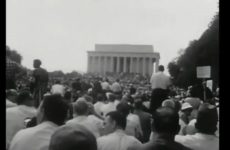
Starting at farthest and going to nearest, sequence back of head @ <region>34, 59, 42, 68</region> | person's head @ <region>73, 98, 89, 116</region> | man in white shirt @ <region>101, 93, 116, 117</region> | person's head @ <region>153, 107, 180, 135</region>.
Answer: back of head @ <region>34, 59, 42, 68</region>, man in white shirt @ <region>101, 93, 116, 117</region>, person's head @ <region>73, 98, 89, 116</region>, person's head @ <region>153, 107, 180, 135</region>

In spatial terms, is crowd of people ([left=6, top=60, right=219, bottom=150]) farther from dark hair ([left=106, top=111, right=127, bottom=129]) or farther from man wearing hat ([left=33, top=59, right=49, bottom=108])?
man wearing hat ([left=33, top=59, right=49, bottom=108])

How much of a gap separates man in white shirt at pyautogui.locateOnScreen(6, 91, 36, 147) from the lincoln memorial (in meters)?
124

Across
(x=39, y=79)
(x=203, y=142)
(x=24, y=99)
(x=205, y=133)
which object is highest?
(x=39, y=79)

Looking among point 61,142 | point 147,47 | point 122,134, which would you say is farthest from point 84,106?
point 147,47

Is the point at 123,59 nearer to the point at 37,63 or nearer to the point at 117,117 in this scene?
the point at 37,63

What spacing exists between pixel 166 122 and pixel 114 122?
2254 mm

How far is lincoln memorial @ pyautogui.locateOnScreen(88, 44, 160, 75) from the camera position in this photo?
135375mm

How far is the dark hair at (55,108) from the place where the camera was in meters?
5.79

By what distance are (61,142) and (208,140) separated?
11.0 ft

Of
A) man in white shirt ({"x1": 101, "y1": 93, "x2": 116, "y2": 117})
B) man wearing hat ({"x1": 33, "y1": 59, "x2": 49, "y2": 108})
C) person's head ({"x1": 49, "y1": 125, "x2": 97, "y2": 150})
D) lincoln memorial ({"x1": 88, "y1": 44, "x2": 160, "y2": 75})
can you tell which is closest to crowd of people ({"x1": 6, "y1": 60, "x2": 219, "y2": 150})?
person's head ({"x1": 49, "y1": 125, "x2": 97, "y2": 150})

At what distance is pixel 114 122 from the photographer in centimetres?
713

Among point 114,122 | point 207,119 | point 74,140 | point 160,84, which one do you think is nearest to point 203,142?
point 207,119
